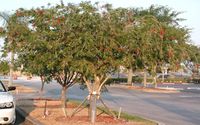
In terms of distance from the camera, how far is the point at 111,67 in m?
14.3

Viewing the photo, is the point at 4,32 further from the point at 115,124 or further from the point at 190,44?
the point at 190,44

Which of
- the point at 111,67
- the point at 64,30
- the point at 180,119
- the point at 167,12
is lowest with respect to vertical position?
the point at 180,119

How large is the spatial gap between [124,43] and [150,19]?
1.04m

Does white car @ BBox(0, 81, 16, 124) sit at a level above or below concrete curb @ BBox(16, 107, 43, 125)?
above

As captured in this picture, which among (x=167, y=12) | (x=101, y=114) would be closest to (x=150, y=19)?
(x=101, y=114)

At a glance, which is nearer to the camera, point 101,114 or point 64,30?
point 64,30

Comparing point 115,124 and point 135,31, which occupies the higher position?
point 135,31

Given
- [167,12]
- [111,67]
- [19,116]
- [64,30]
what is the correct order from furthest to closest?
[167,12] < [19,116] < [111,67] < [64,30]

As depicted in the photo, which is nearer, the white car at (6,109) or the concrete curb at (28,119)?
the white car at (6,109)

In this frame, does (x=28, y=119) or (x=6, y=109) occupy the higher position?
(x=6, y=109)

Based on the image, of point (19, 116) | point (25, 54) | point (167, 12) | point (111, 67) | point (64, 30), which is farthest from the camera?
point (167, 12)

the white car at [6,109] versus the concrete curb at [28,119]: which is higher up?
the white car at [6,109]

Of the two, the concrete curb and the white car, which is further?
the concrete curb

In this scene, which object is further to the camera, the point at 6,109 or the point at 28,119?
the point at 28,119
